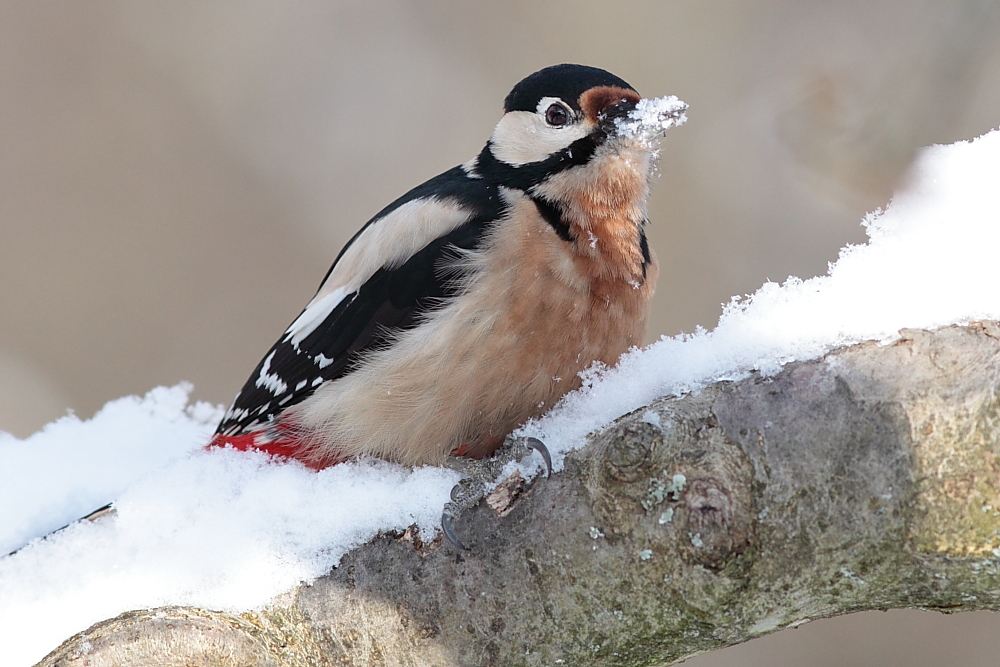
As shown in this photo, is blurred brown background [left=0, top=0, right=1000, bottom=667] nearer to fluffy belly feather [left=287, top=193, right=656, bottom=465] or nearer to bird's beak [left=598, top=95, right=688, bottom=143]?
bird's beak [left=598, top=95, right=688, bottom=143]

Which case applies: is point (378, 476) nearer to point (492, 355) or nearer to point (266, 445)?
point (492, 355)

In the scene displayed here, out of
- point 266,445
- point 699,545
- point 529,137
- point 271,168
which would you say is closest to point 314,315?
point 266,445

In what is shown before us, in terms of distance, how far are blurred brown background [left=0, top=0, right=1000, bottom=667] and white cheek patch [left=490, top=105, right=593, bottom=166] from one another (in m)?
2.14

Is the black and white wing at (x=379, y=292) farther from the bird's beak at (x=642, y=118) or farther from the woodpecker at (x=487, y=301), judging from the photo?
the bird's beak at (x=642, y=118)

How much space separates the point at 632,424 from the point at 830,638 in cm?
398

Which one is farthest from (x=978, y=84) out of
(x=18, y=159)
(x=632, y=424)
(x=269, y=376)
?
(x=18, y=159)

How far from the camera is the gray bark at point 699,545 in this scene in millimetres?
1404

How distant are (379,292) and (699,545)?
1.39 m

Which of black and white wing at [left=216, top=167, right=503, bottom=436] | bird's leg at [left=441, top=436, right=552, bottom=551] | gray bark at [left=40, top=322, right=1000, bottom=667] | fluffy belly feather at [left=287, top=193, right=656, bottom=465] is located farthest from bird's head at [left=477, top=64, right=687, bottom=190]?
gray bark at [left=40, top=322, right=1000, bottom=667]

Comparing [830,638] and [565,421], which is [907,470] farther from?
[830,638]

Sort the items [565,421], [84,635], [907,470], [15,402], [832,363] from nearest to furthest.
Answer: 1. [907,470]
2. [832,363]
3. [84,635]
4. [565,421]
5. [15,402]

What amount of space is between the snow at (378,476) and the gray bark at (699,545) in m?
0.06

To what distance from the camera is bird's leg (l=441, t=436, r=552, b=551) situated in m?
1.77

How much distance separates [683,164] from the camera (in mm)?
5422
